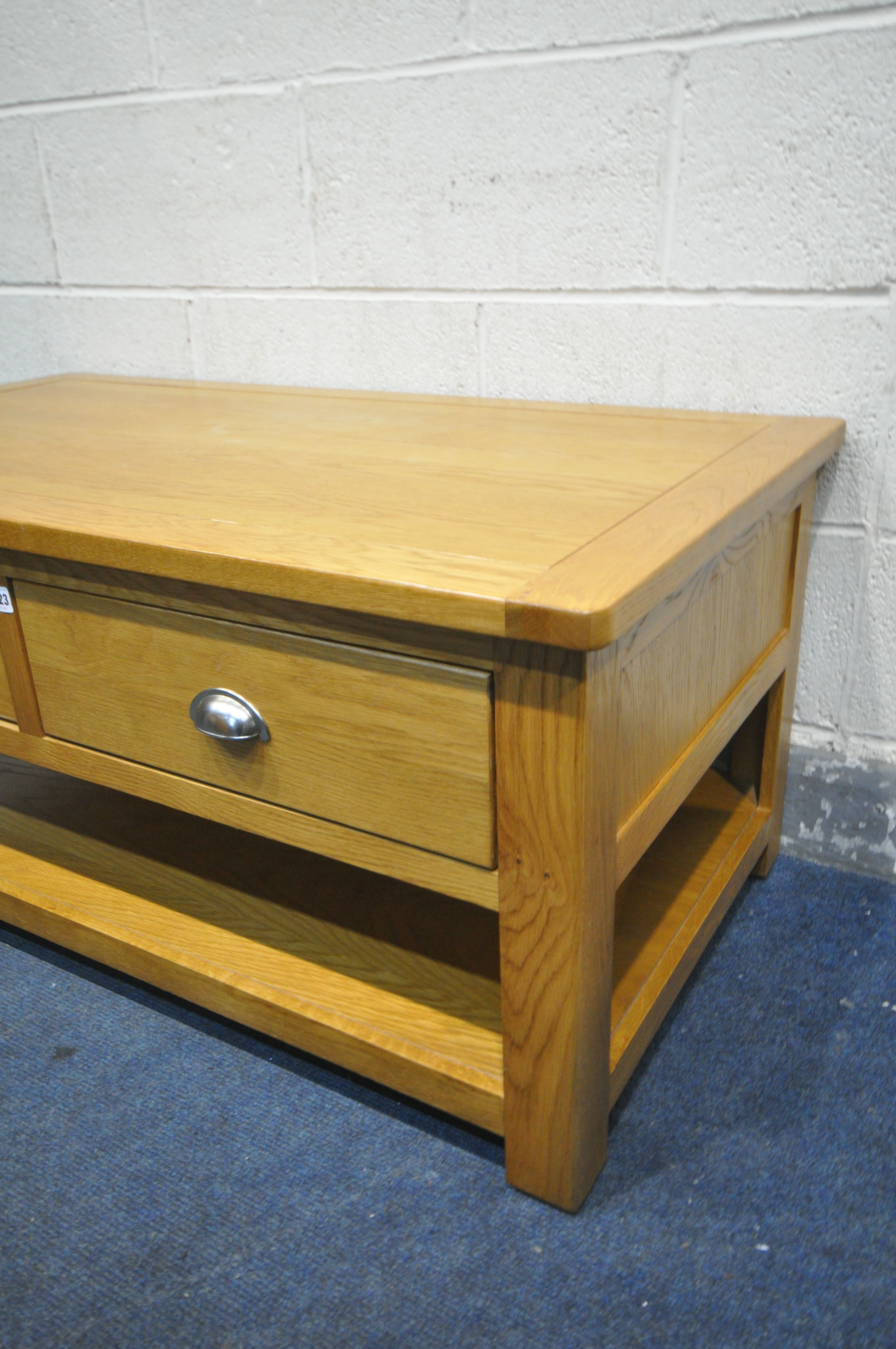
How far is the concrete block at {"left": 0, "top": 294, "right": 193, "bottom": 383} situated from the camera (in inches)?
56.2

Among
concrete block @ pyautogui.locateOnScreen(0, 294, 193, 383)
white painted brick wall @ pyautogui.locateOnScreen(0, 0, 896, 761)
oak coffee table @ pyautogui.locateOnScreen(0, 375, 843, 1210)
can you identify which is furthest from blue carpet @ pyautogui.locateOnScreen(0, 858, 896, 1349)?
concrete block @ pyautogui.locateOnScreen(0, 294, 193, 383)

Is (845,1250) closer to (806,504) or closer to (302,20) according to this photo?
(806,504)

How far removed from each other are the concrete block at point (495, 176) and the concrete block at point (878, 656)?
15.5 inches

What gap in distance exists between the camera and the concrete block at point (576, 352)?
1092mm

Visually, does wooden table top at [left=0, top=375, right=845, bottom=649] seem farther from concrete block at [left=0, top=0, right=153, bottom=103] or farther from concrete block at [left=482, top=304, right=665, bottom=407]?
concrete block at [left=0, top=0, right=153, bottom=103]

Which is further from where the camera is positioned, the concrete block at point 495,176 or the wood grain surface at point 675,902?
the concrete block at point 495,176

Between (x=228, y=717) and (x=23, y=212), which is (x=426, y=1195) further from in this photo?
(x=23, y=212)

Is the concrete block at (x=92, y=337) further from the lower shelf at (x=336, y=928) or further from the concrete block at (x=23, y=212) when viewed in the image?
the lower shelf at (x=336, y=928)

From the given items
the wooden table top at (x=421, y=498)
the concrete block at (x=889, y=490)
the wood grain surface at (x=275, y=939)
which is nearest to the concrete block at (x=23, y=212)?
the wooden table top at (x=421, y=498)

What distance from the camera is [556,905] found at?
26.0 inches

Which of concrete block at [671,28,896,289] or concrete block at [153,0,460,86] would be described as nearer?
concrete block at [671,28,896,289]

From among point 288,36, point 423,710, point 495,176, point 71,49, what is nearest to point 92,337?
point 71,49

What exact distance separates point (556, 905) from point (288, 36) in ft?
3.49

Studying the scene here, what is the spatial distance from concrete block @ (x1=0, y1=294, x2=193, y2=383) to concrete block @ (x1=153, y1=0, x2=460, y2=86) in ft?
0.98
